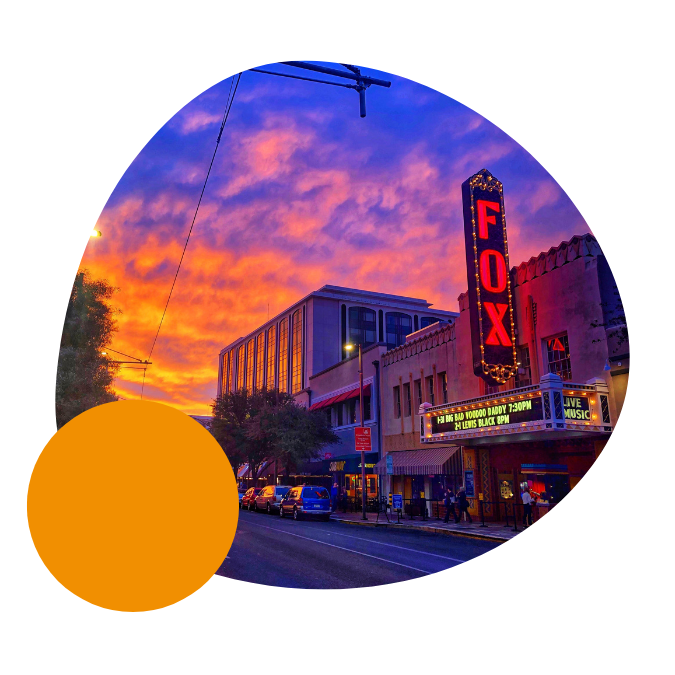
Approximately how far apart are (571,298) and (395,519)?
43.0ft

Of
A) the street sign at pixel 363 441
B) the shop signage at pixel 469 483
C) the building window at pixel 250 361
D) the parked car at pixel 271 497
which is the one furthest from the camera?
the building window at pixel 250 361

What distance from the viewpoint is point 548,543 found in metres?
4.60

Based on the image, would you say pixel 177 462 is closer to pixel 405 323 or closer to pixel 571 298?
pixel 571 298

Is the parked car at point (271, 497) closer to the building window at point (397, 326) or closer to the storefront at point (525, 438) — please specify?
the storefront at point (525, 438)

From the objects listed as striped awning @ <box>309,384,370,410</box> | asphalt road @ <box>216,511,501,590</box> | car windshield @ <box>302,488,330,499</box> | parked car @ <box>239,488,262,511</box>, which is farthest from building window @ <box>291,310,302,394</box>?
asphalt road @ <box>216,511,501,590</box>

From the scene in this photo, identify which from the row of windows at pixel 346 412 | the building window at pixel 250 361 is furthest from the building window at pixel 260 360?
the row of windows at pixel 346 412

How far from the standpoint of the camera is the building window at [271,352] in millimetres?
78625

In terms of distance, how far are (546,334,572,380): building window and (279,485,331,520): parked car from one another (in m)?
12.9

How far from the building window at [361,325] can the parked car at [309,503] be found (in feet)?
140

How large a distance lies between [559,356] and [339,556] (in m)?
12.3

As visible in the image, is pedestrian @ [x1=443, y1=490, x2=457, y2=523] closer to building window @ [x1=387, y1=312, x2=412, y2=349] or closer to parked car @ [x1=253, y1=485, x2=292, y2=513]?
parked car @ [x1=253, y1=485, x2=292, y2=513]

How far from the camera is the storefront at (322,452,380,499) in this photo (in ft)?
108

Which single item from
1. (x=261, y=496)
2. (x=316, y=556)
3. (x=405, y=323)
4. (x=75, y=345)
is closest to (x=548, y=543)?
(x=316, y=556)

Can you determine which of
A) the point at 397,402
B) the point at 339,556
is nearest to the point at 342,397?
the point at 397,402
